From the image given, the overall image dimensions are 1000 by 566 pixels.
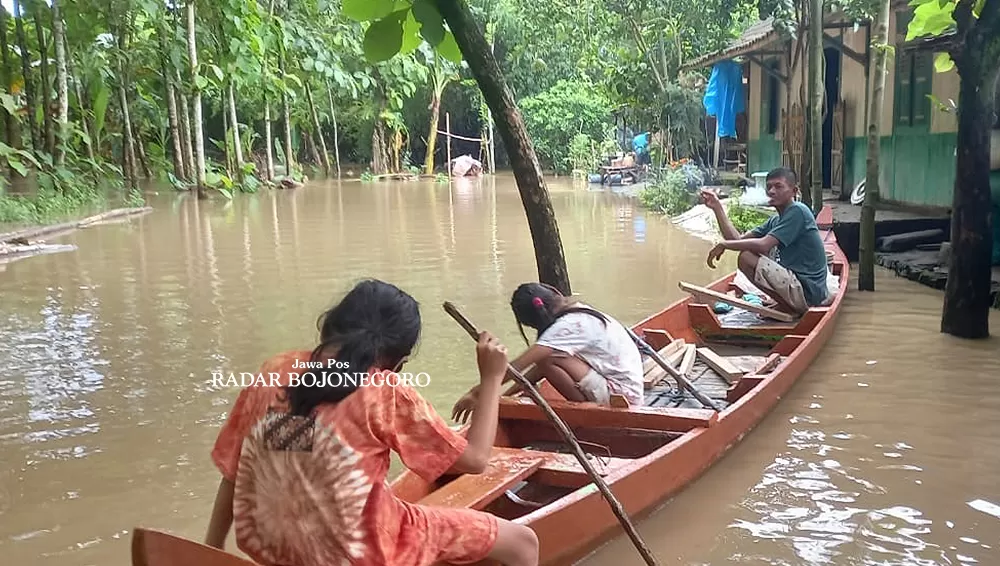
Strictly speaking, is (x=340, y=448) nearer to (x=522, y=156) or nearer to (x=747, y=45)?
(x=522, y=156)

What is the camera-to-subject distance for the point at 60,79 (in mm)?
16750

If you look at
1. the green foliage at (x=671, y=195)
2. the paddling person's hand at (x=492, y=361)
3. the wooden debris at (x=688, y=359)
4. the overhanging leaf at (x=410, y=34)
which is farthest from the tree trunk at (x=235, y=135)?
the paddling person's hand at (x=492, y=361)

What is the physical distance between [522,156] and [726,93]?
1563 centimetres

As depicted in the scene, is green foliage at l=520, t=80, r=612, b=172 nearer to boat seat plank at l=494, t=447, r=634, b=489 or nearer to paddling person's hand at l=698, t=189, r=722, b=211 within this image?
paddling person's hand at l=698, t=189, r=722, b=211

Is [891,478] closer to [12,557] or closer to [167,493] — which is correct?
[167,493]

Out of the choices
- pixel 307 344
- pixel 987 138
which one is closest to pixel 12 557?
pixel 307 344

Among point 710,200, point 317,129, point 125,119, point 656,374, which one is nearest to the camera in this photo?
point 656,374

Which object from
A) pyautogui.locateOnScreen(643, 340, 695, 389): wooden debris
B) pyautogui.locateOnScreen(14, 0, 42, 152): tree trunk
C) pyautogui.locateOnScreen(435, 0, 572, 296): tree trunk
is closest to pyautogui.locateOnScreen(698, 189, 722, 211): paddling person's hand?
pyautogui.locateOnScreen(643, 340, 695, 389): wooden debris

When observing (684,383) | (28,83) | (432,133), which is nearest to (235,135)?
(28,83)

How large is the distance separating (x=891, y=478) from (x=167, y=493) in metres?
3.84

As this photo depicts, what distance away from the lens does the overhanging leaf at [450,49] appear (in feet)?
15.0

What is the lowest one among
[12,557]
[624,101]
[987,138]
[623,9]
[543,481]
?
[12,557]

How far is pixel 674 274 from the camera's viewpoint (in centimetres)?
1105

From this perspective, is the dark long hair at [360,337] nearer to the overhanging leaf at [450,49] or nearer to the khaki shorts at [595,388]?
the khaki shorts at [595,388]
